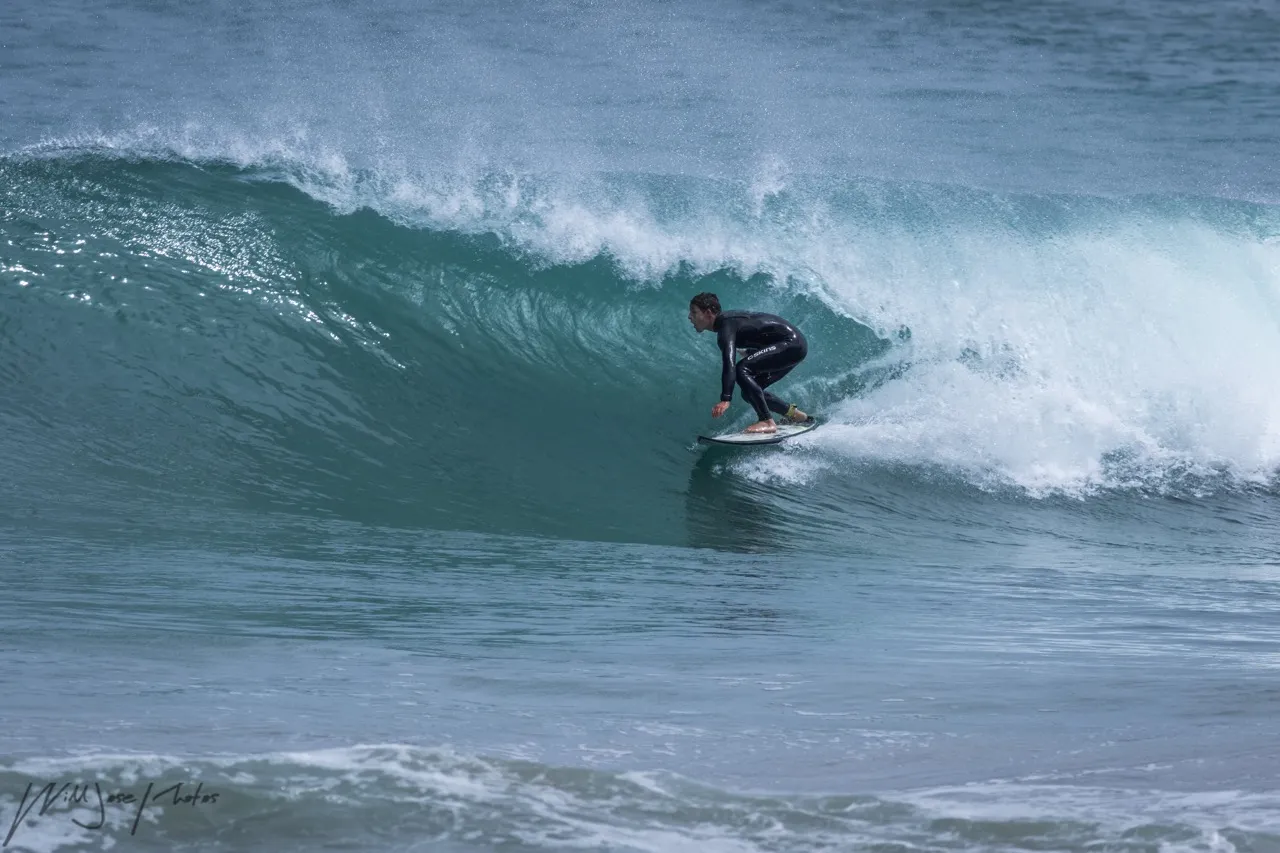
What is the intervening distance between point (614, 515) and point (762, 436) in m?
1.38

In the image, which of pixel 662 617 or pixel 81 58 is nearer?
pixel 662 617

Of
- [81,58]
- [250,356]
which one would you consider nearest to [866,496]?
[250,356]

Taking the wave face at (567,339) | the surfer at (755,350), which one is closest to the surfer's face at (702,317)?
the surfer at (755,350)

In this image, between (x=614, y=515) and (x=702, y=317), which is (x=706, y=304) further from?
(x=614, y=515)

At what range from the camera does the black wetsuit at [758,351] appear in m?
9.70

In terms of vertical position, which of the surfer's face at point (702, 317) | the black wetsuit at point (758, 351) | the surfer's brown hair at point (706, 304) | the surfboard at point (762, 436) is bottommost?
the surfboard at point (762, 436)

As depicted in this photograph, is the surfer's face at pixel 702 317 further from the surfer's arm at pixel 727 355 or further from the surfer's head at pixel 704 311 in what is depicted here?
the surfer's arm at pixel 727 355

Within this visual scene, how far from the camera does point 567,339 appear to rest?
39.5ft

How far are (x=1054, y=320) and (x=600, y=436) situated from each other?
15.1 feet

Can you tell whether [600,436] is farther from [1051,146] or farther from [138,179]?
[1051,146]

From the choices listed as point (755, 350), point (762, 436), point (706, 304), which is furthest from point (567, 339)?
point (762, 436)

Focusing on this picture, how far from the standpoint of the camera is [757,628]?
5895mm

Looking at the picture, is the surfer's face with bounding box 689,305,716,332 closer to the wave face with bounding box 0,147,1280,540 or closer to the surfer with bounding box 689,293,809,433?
the surfer with bounding box 689,293,809,433

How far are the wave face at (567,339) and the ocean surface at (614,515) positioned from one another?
50 mm
